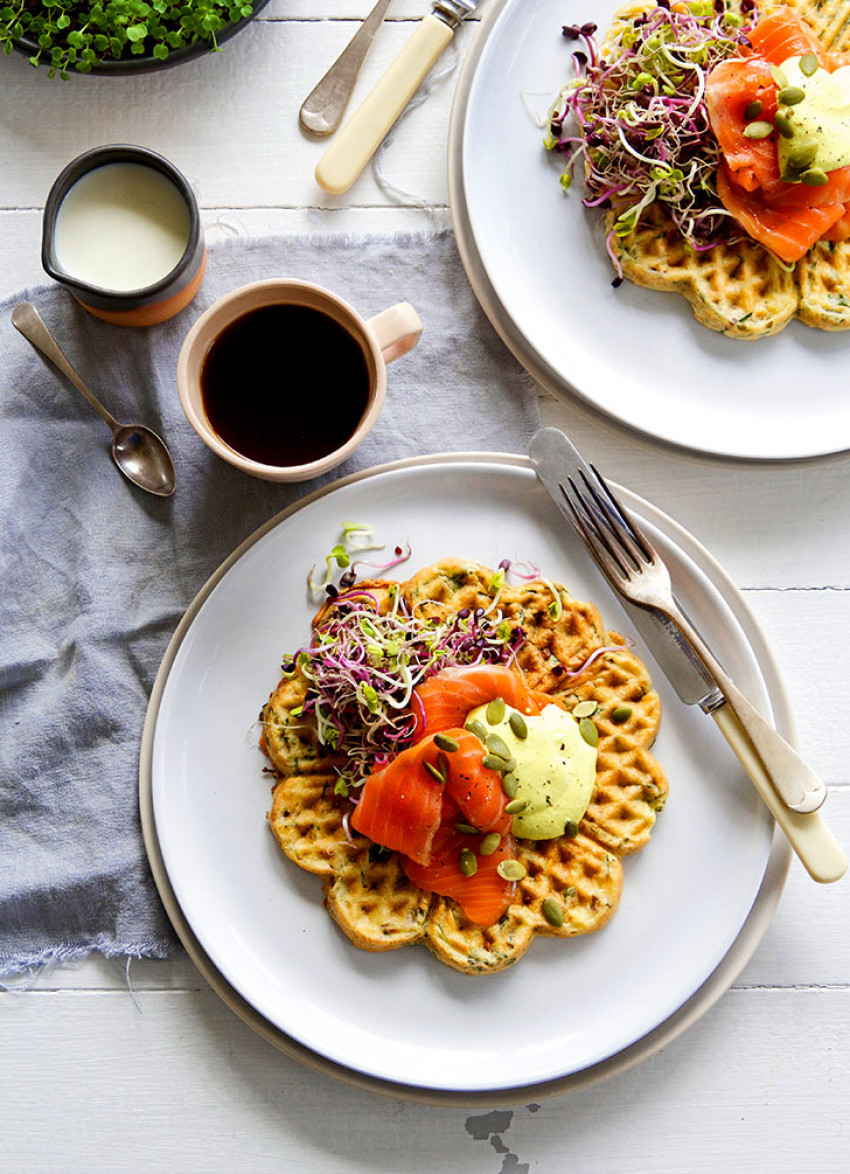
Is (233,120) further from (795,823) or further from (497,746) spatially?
(795,823)

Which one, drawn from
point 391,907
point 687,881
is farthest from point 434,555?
point 687,881

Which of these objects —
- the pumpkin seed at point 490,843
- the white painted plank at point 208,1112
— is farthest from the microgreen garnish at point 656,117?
the white painted plank at point 208,1112

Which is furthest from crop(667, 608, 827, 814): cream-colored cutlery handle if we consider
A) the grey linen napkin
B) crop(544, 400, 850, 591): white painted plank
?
the grey linen napkin

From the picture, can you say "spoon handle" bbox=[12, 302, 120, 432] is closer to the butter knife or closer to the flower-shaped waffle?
the flower-shaped waffle

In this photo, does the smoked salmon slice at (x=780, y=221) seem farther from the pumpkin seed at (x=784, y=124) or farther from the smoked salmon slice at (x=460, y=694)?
the smoked salmon slice at (x=460, y=694)

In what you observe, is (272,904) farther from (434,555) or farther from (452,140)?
(452,140)
